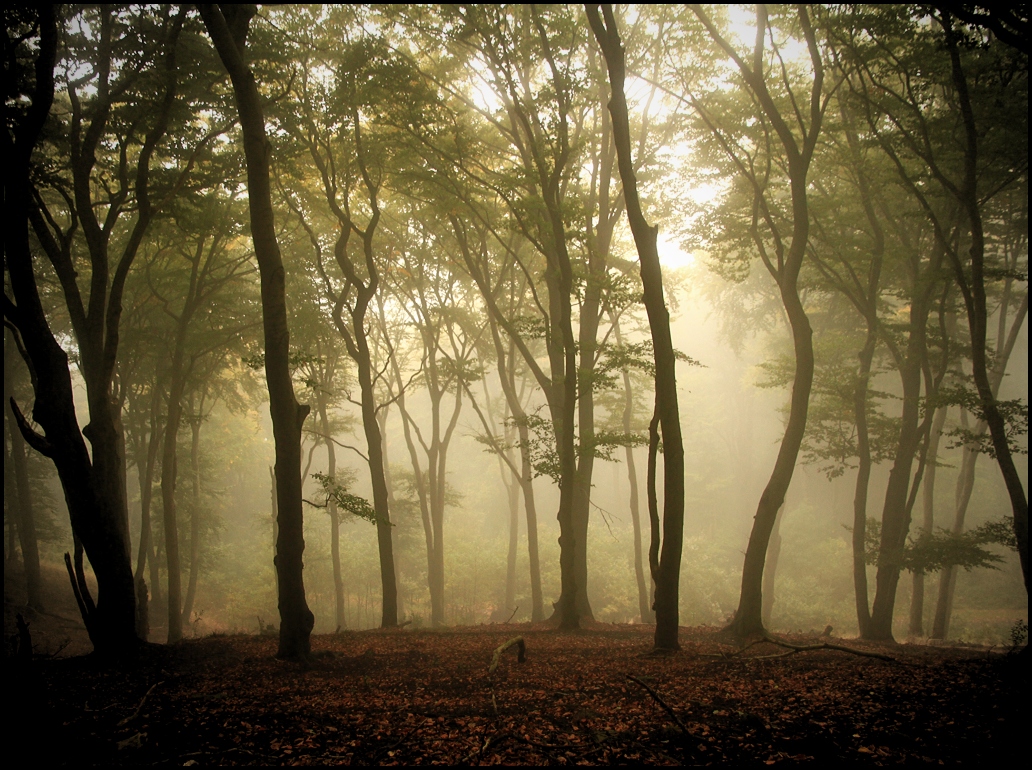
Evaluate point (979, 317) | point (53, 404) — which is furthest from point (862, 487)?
point (53, 404)

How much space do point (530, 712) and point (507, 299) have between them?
16.0 meters

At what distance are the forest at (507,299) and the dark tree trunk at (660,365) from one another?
0.20 feet

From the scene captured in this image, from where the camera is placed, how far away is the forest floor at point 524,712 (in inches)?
134

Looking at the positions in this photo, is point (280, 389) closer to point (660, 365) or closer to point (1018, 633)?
point (660, 365)

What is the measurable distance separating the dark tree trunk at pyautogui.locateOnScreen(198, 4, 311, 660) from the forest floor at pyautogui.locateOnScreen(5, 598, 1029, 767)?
55 cm

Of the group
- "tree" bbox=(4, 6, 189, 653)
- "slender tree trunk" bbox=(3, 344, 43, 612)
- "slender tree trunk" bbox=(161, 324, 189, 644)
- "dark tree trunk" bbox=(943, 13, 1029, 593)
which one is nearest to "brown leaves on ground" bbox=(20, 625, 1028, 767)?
"tree" bbox=(4, 6, 189, 653)

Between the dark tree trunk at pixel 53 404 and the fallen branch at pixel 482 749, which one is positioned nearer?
the fallen branch at pixel 482 749

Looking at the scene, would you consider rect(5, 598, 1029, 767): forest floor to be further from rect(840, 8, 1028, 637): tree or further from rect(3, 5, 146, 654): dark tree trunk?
rect(840, 8, 1028, 637): tree

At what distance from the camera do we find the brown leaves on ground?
11.2 feet

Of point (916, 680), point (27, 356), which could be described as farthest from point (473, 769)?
point (27, 356)

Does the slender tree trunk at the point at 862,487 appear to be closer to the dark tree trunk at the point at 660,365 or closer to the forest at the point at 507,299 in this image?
the forest at the point at 507,299

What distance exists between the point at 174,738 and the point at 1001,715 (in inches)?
236

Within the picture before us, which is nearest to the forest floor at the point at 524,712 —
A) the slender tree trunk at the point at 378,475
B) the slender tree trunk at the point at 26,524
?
the slender tree trunk at the point at 378,475

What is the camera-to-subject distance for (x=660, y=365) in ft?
24.8
